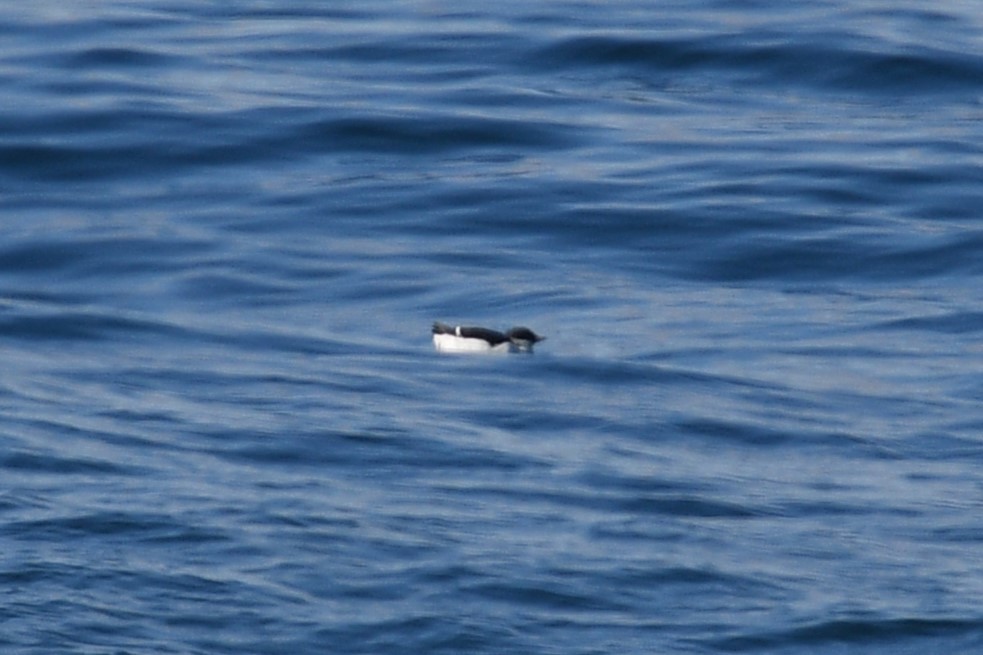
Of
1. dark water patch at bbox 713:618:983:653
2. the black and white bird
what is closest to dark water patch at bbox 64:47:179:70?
the black and white bird

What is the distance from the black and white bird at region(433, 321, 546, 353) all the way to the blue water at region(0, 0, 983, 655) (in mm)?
168

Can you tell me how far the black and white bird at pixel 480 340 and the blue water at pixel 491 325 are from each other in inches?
6.6

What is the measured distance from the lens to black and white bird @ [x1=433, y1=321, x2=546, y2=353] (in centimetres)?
1224

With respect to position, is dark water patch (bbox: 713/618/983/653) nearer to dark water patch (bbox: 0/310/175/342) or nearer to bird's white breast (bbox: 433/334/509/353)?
bird's white breast (bbox: 433/334/509/353)

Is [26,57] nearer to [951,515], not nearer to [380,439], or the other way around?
[380,439]

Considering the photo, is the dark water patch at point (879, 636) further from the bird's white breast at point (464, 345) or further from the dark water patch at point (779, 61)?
the dark water patch at point (779, 61)

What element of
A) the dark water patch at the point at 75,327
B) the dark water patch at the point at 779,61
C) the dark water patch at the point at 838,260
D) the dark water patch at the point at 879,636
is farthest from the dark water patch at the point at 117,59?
the dark water patch at the point at 879,636

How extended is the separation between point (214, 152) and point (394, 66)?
334cm

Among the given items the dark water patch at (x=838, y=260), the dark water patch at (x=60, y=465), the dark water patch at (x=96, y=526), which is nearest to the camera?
the dark water patch at (x=96, y=526)

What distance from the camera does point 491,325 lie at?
45.1 feet

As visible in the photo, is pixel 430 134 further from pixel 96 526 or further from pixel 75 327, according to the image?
pixel 96 526

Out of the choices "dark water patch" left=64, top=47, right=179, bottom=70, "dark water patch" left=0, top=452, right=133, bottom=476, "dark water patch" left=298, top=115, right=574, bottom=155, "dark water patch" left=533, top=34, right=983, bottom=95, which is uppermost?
"dark water patch" left=64, top=47, right=179, bottom=70

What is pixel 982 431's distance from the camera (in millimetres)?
10953

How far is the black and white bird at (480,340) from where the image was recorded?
12.2m
